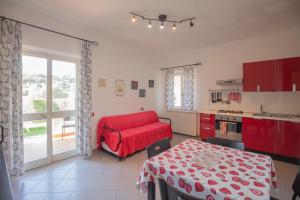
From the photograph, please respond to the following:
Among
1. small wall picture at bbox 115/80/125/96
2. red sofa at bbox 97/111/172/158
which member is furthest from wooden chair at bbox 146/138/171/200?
small wall picture at bbox 115/80/125/96

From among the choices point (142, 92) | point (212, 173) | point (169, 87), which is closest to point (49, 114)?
point (142, 92)

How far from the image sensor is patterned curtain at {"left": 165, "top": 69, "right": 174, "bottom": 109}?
518 centimetres

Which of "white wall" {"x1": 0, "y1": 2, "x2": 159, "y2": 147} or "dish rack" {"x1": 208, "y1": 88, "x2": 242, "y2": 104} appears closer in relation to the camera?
"white wall" {"x1": 0, "y1": 2, "x2": 159, "y2": 147}

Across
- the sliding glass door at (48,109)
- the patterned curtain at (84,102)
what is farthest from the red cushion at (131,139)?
the sliding glass door at (48,109)

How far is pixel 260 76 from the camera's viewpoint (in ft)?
11.0

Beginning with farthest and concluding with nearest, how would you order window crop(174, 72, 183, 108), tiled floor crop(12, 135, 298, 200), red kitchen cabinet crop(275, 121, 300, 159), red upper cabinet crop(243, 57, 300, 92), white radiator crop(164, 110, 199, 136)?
window crop(174, 72, 183, 108), white radiator crop(164, 110, 199, 136), red upper cabinet crop(243, 57, 300, 92), red kitchen cabinet crop(275, 121, 300, 159), tiled floor crop(12, 135, 298, 200)

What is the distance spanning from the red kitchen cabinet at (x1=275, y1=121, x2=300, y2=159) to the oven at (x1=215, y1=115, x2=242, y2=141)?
0.68 metres

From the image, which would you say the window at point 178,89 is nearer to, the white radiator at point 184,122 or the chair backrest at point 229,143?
the white radiator at point 184,122

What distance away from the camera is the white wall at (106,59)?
104 inches

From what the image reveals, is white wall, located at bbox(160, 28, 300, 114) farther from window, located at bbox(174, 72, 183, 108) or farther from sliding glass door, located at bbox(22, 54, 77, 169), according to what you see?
sliding glass door, located at bbox(22, 54, 77, 169)

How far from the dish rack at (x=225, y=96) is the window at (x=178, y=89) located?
3.12 feet

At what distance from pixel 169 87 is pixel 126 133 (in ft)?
7.97

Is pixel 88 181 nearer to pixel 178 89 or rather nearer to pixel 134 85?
pixel 134 85

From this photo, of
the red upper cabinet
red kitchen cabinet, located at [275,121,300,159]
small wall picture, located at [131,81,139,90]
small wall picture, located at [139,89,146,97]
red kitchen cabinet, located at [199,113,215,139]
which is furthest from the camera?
small wall picture, located at [139,89,146,97]
